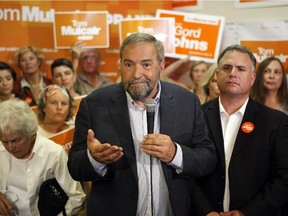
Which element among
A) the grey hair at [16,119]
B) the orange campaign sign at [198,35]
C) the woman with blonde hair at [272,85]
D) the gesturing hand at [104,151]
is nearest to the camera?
the gesturing hand at [104,151]

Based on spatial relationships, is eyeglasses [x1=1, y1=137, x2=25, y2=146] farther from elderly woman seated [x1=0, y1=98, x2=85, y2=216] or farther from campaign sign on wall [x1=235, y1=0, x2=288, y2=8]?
campaign sign on wall [x1=235, y1=0, x2=288, y2=8]

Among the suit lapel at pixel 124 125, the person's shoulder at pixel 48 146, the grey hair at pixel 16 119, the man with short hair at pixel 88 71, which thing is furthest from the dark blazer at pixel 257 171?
the man with short hair at pixel 88 71

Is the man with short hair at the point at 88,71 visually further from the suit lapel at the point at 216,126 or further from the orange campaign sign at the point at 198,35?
the suit lapel at the point at 216,126

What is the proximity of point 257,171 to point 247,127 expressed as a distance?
262 mm

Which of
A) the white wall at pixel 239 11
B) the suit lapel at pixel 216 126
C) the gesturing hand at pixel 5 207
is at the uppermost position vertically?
the white wall at pixel 239 11

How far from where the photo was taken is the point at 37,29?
5.09 m

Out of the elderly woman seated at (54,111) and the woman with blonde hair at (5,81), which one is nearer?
the elderly woman seated at (54,111)

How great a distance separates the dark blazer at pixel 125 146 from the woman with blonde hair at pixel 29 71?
9.95 feet

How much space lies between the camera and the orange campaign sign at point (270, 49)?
4.66 m

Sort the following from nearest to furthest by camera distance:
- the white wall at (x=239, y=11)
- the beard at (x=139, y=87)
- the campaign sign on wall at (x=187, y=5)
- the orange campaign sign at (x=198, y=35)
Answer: the beard at (x=139, y=87)
the white wall at (x=239, y=11)
the orange campaign sign at (x=198, y=35)
the campaign sign on wall at (x=187, y=5)

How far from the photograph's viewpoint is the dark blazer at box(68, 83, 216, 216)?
181 centimetres

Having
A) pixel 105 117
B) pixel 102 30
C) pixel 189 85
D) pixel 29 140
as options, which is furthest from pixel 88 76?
pixel 105 117

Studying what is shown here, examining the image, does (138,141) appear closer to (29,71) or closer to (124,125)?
(124,125)

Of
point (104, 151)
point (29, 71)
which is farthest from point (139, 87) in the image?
point (29, 71)
